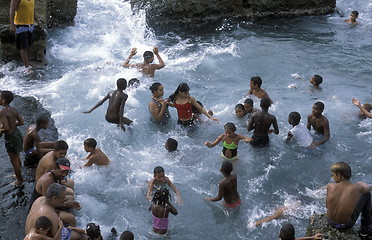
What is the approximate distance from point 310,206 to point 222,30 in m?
8.97

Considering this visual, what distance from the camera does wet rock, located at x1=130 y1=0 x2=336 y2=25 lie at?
1552 cm

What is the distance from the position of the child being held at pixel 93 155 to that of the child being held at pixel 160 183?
4.17 ft

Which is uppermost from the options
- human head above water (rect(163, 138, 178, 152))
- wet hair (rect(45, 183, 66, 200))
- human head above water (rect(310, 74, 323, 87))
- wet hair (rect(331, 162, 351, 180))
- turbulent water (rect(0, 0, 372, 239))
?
wet hair (rect(331, 162, 351, 180))

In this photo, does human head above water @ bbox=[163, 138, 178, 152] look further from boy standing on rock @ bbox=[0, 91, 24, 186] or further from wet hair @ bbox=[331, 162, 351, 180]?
wet hair @ bbox=[331, 162, 351, 180]

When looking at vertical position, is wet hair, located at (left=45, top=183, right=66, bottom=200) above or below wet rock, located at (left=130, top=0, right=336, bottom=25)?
above

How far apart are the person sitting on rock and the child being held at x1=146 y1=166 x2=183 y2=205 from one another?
244 cm

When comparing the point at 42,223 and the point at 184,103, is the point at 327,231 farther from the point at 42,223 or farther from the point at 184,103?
the point at 184,103

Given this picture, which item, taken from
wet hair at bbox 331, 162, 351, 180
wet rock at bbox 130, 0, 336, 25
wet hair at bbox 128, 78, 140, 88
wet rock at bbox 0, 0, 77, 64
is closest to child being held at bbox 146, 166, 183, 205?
wet hair at bbox 331, 162, 351, 180

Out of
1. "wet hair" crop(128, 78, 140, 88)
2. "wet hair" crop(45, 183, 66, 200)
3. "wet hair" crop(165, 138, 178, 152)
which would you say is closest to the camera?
"wet hair" crop(45, 183, 66, 200)

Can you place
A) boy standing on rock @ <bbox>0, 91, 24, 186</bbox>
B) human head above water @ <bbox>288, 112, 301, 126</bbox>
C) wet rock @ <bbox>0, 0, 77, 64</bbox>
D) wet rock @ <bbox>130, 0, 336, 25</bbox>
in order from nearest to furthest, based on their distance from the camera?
boy standing on rock @ <bbox>0, 91, 24, 186</bbox>
human head above water @ <bbox>288, 112, 301, 126</bbox>
wet rock @ <bbox>0, 0, 77, 64</bbox>
wet rock @ <bbox>130, 0, 336, 25</bbox>

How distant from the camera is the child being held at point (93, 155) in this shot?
25.9 feet

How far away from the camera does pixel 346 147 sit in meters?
9.20

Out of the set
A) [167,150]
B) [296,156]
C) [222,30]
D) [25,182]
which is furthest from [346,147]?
[222,30]

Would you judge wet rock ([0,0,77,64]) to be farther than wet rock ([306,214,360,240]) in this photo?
Yes
